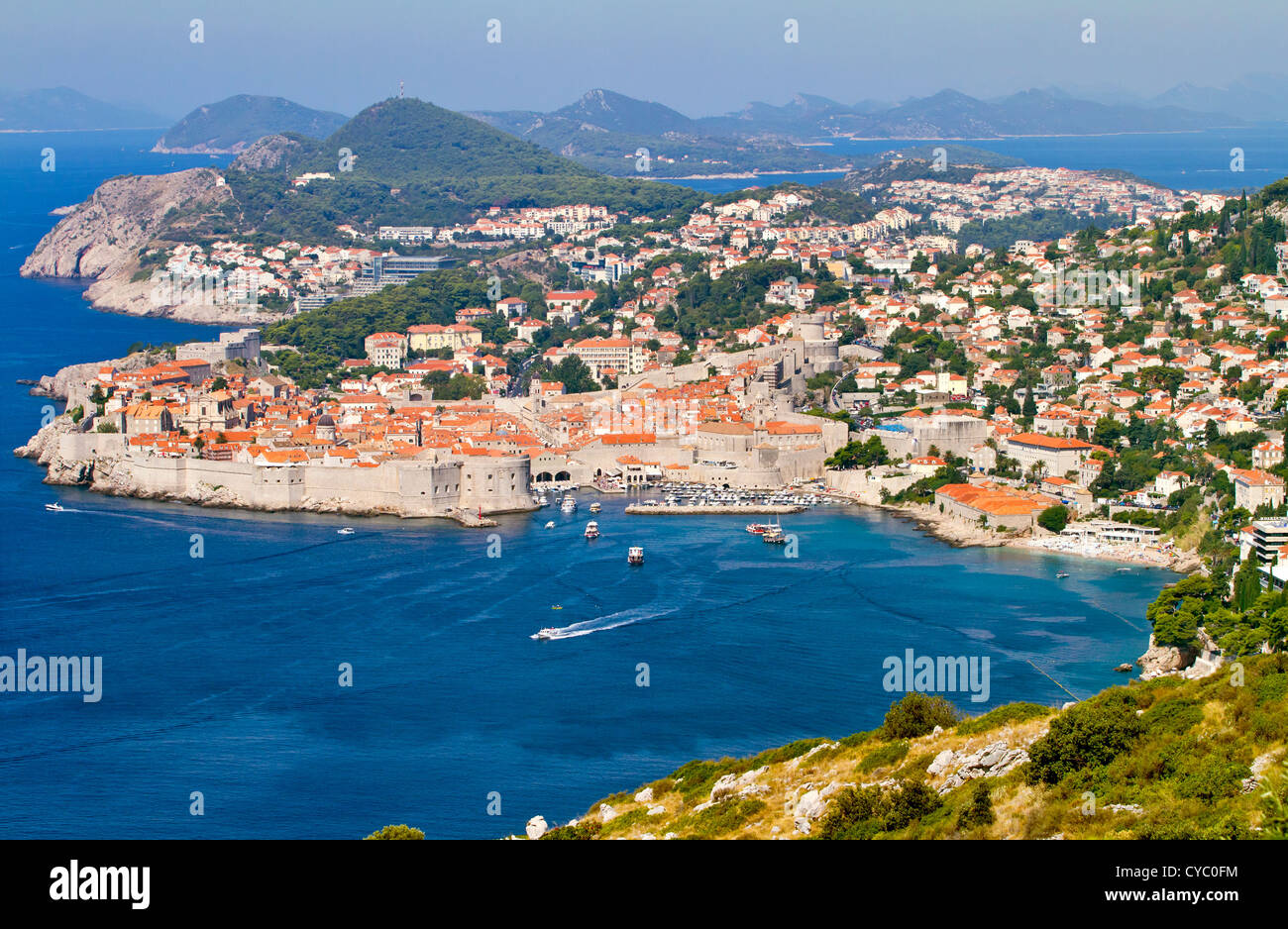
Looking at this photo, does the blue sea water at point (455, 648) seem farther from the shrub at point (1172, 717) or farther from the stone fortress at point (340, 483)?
the shrub at point (1172, 717)

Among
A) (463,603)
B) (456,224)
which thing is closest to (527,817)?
(463,603)

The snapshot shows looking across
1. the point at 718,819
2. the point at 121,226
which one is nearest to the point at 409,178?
the point at 121,226

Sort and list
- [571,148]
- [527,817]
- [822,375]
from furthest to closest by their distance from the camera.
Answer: [571,148] → [822,375] → [527,817]

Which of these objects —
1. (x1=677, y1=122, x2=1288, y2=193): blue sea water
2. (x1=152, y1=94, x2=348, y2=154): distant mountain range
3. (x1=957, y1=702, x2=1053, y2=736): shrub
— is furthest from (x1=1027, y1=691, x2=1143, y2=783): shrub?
(x1=152, y1=94, x2=348, y2=154): distant mountain range

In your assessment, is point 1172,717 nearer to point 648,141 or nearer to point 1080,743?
point 1080,743

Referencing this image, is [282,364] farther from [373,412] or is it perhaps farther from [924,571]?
[924,571]

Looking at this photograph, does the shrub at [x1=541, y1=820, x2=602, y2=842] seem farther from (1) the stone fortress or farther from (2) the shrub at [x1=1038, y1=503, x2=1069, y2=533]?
(1) the stone fortress
